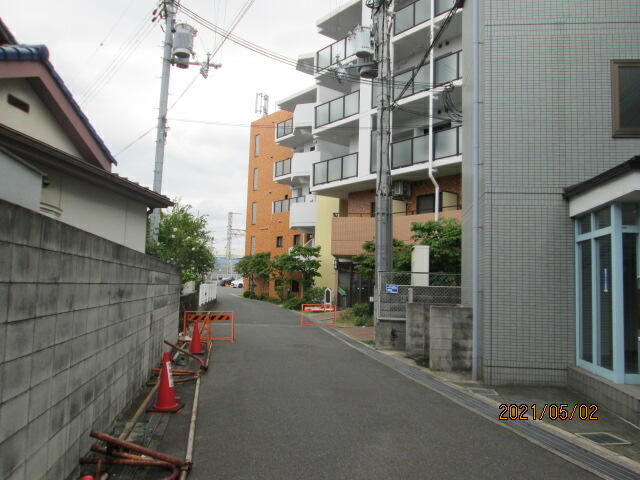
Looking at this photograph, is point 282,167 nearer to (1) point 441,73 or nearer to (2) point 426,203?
(2) point 426,203

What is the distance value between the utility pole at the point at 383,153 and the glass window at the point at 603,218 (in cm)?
Answer: 688

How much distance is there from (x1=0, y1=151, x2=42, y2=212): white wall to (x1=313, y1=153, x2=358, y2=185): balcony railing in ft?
62.7

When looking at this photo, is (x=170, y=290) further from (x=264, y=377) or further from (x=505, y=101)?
(x=505, y=101)

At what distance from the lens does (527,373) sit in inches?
319

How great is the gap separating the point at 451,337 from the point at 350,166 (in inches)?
622

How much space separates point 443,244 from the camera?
1614cm

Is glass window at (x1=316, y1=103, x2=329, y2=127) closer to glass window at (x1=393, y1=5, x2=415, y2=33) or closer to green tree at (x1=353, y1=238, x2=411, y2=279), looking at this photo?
glass window at (x1=393, y1=5, x2=415, y2=33)

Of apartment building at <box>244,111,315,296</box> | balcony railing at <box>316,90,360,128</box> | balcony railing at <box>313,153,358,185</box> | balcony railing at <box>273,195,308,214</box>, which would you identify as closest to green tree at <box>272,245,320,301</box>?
balcony railing at <box>313,153,358,185</box>

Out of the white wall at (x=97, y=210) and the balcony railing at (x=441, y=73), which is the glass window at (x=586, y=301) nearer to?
the white wall at (x=97, y=210)

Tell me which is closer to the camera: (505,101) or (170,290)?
(505,101)

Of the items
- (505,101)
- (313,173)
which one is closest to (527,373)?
(505,101)

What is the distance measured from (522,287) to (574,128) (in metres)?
2.80

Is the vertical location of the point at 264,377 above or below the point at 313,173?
below

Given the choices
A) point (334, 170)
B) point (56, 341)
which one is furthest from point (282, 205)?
point (56, 341)
